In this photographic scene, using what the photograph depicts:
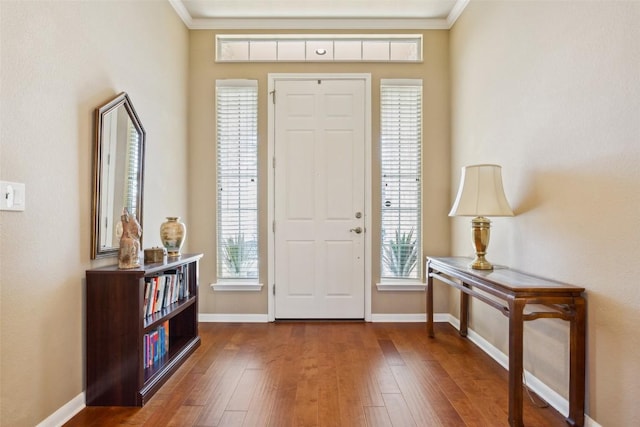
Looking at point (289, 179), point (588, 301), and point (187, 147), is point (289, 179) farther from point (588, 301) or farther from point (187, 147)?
point (588, 301)

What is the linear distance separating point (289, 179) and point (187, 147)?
108 cm

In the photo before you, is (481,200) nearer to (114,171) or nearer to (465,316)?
(465,316)

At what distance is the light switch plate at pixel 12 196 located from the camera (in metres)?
1.53

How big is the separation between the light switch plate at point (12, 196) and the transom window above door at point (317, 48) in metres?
2.58

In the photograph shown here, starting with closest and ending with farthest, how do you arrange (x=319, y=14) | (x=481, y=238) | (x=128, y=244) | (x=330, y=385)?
(x=128, y=244) < (x=330, y=385) < (x=481, y=238) < (x=319, y=14)

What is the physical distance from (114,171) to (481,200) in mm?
2359

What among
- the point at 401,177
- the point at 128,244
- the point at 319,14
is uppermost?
the point at 319,14

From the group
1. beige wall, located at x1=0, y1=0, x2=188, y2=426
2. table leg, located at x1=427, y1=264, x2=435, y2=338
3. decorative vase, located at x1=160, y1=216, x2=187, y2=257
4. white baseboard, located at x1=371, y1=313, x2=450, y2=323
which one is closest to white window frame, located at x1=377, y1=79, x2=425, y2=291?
white baseboard, located at x1=371, y1=313, x2=450, y2=323

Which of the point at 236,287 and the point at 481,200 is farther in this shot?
the point at 236,287

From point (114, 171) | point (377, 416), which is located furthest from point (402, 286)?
point (114, 171)

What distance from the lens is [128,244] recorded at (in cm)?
219

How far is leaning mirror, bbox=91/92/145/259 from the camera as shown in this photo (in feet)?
7.09

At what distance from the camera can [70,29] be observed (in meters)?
1.96

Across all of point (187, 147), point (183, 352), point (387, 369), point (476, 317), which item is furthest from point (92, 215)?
point (476, 317)
